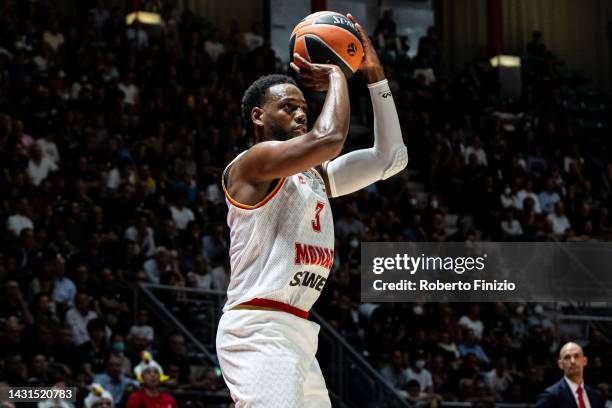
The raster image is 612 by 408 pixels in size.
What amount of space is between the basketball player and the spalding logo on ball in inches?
2.5

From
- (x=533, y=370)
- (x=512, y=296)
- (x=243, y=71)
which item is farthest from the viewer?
(x=243, y=71)

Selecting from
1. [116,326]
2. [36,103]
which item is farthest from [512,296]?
[36,103]

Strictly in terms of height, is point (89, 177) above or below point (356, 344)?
above

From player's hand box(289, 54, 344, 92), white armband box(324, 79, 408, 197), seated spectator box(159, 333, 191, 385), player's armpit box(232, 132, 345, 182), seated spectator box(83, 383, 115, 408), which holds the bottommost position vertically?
seated spectator box(83, 383, 115, 408)

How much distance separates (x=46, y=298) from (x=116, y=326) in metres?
0.77

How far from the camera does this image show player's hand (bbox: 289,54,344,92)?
4.19 metres

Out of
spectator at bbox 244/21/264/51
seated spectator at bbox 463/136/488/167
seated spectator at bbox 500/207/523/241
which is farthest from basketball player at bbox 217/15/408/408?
spectator at bbox 244/21/264/51

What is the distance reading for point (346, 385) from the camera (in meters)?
11.2

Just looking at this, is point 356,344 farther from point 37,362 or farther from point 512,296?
point 37,362

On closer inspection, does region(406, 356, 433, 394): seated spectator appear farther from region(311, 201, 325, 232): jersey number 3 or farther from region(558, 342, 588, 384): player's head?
region(311, 201, 325, 232): jersey number 3

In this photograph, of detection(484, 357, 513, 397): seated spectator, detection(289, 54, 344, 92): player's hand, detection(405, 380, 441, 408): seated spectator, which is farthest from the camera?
detection(484, 357, 513, 397): seated spectator

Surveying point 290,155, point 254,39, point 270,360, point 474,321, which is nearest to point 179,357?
point 474,321

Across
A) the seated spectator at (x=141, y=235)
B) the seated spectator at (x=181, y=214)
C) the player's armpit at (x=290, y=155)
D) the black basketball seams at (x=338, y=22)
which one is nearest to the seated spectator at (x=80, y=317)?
the seated spectator at (x=141, y=235)

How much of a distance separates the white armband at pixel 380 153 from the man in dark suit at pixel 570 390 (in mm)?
4622
